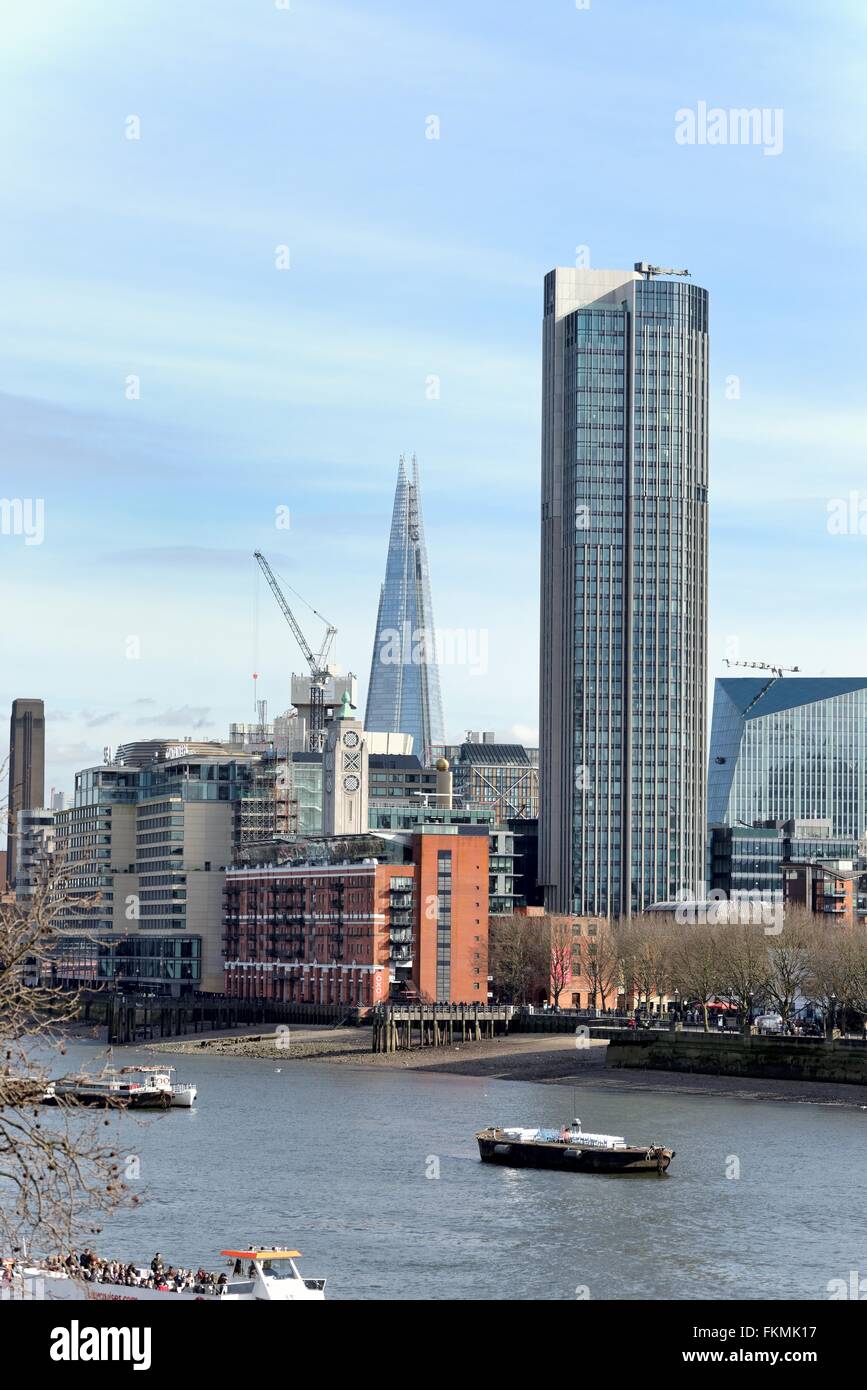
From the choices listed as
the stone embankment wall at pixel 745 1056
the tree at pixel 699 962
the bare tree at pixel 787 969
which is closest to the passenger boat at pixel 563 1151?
the stone embankment wall at pixel 745 1056

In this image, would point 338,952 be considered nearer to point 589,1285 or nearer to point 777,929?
point 777,929

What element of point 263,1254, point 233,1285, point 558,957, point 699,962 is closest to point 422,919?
point 558,957

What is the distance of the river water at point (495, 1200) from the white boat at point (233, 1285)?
1523 millimetres

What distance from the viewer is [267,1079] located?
132625 millimetres

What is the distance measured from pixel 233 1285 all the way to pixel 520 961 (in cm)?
12488

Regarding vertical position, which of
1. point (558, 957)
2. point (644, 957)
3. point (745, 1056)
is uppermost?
point (644, 957)

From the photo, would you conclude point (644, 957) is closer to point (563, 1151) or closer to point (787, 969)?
point (787, 969)

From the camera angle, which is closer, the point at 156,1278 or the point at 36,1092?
the point at 36,1092

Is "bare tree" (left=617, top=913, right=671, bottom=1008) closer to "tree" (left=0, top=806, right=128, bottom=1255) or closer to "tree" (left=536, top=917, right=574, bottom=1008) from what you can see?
"tree" (left=536, top=917, right=574, bottom=1008)

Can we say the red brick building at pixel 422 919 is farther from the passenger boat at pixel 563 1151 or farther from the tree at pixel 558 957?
the passenger boat at pixel 563 1151

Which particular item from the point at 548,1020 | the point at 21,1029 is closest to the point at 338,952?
the point at 548,1020

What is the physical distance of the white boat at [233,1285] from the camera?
45375 millimetres

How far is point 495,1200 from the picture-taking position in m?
74.7

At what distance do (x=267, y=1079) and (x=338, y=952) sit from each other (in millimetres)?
52187
